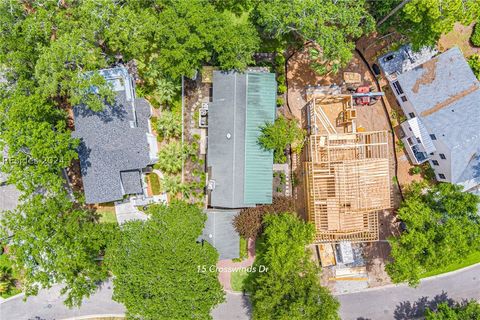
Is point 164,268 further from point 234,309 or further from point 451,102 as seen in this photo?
point 451,102

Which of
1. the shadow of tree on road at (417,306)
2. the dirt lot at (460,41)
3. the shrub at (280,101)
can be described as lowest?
the shadow of tree on road at (417,306)

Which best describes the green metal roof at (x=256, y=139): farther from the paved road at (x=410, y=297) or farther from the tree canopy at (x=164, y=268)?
the paved road at (x=410, y=297)

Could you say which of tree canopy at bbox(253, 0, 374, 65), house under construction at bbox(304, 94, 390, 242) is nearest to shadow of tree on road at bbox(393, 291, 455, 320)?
house under construction at bbox(304, 94, 390, 242)

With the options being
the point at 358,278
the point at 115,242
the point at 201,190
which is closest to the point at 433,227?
the point at 358,278

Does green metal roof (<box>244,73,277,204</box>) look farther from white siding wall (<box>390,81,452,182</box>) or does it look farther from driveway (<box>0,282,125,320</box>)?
driveway (<box>0,282,125,320</box>)

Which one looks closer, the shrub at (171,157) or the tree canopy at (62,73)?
the tree canopy at (62,73)

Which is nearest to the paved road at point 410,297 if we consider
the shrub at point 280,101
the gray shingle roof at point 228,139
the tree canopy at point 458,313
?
the tree canopy at point 458,313

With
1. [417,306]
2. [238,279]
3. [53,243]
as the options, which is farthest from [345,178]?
[53,243]
